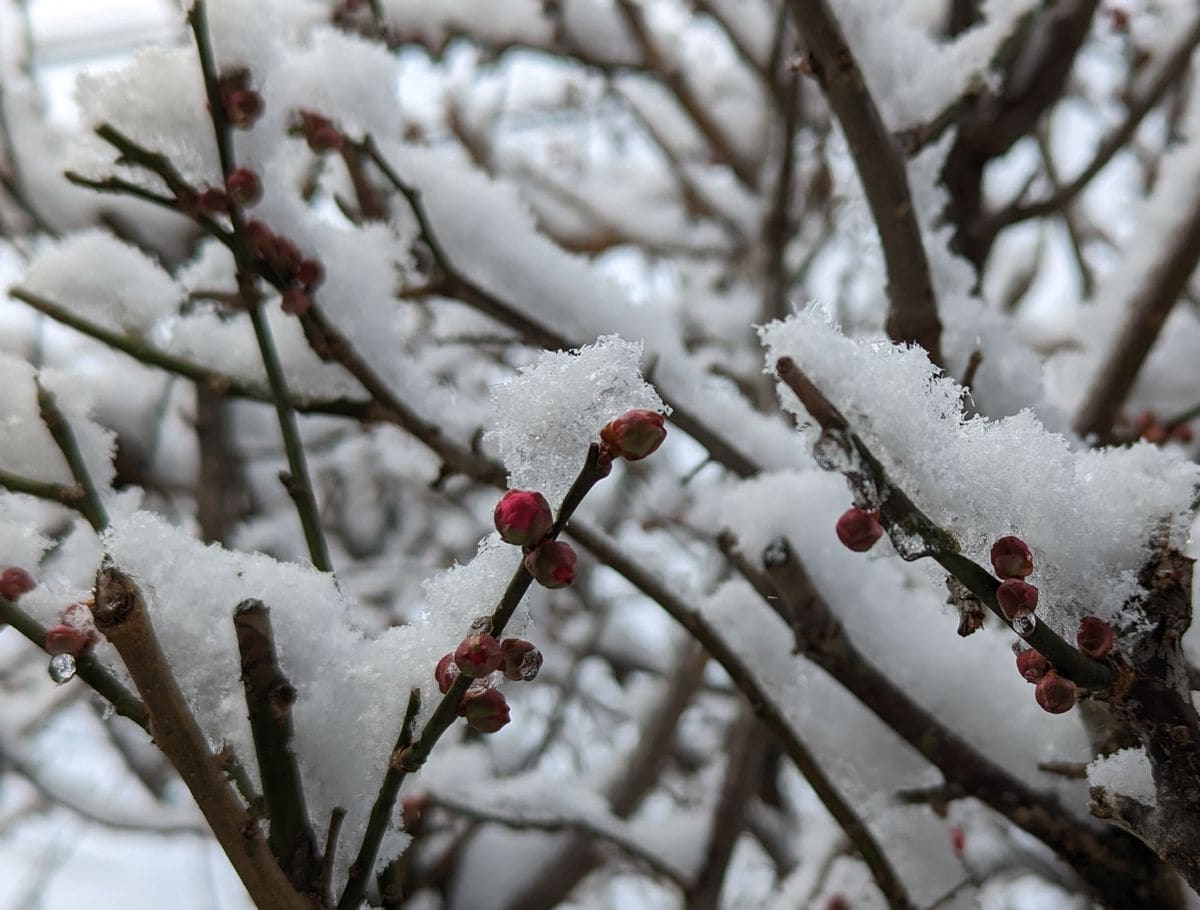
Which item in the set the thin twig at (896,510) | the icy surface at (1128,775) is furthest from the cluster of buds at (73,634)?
the icy surface at (1128,775)

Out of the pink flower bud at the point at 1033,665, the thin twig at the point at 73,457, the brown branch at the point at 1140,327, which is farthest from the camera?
the brown branch at the point at 1140,327

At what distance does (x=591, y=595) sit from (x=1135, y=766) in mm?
2817

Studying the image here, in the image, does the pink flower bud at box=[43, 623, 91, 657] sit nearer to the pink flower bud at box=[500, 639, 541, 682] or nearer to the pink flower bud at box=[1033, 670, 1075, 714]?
the pink flower bud at box=[500, 639, 541, 682]

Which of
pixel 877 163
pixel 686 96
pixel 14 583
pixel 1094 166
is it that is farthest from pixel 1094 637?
pixel 686 96

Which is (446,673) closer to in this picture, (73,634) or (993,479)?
(73,634)

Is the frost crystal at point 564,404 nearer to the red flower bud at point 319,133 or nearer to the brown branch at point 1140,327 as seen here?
the red flower bud at point 319,133

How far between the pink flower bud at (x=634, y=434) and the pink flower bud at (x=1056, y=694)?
0.32 meters

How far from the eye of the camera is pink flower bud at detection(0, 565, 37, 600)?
0.83 metres

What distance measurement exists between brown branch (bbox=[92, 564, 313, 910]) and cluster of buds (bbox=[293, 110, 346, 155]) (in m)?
0.89

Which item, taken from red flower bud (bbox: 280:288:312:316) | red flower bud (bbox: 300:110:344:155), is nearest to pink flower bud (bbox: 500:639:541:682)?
red flower bud (bbox: 280:288:312:316)

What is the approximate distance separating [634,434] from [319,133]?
0.98 metres

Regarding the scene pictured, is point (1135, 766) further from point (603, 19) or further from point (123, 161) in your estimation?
point (603, 19)

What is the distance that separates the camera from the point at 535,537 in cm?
64

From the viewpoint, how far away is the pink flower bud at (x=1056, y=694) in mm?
677
